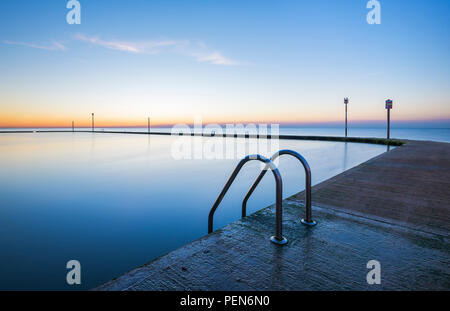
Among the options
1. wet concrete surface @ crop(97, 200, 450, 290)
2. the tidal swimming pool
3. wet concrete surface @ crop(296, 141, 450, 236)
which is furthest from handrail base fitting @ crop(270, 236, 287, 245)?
the tidal swimming pool

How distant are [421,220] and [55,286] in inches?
183

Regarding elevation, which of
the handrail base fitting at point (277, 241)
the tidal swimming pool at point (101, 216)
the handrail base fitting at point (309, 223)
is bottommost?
the tidal swimming pool at point (101, 216)

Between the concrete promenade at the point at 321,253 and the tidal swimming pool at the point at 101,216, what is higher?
the concrete promenade at the point at 321,253

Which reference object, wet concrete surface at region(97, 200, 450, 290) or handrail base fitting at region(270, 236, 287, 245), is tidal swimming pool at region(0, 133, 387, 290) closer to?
wet concrete surface at region(97, 200, 450, 290)

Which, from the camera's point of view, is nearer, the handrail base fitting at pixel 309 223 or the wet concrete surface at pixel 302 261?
the wet concrete surface at pixel 302 261

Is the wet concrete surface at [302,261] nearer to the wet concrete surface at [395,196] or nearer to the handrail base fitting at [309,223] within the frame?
the handrail base fitting at [309,223]

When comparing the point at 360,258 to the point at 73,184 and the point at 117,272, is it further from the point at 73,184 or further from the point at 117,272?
the point at 73,184

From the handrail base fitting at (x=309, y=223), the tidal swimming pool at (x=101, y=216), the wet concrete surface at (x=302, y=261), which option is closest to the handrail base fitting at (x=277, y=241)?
the wet concrete surface at (x=302, y=261)

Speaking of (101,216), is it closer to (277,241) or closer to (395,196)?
(277,241)

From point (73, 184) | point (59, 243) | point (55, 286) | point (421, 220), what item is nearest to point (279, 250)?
point (421, 220)

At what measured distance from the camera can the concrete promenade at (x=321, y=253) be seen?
5.86ft

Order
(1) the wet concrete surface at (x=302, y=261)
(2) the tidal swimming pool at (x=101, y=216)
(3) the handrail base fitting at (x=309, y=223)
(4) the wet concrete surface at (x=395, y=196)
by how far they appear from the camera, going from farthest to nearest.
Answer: (2) the tidal swimming pool at (x=101, y=216), (4) the wet concrete surface at (x=395, y=196), (3) the handrail base fitting at (x=309, y=223), (1) the wet concrete surface at (x=302, y=261)

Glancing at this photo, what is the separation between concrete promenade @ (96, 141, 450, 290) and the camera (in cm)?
179

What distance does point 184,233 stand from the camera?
4.79 meters
